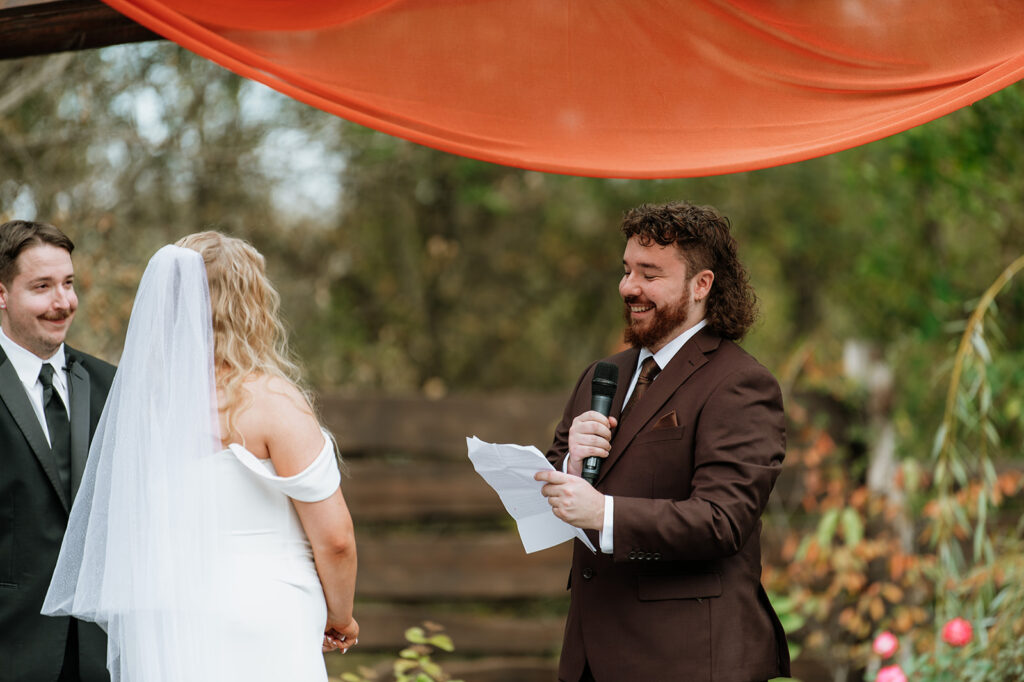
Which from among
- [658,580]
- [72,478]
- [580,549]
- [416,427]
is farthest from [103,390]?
[416,427]

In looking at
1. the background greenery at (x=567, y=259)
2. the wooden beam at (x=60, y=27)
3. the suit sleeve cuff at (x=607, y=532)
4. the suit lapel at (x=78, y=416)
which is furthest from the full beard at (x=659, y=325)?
the background greenery at (x=567, y=259)

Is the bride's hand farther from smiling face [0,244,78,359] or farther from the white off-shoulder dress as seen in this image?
smiling face [0,244,78,359]

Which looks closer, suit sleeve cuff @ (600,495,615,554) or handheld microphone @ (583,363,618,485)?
suit sleeve cuff @ (600,495,615,554)

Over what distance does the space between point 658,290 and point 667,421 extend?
37 cm

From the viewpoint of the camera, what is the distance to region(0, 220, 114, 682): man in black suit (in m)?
2.94

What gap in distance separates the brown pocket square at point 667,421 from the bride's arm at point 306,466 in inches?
34.0

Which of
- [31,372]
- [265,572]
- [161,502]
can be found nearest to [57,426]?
[31,372]

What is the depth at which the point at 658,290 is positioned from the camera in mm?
2871

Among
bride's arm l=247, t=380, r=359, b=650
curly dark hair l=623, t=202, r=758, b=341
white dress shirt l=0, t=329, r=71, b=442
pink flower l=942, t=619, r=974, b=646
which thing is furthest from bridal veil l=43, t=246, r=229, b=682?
pink flower l=942, t=619, r=974, b=646

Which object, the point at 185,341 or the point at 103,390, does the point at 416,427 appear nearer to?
the point at 103,390

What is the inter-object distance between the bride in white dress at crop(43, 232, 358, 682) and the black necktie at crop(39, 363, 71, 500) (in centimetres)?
42

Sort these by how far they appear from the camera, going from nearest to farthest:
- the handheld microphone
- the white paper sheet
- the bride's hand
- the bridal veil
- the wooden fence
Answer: the bridal veil → the white paper sheet → the handheld microphone → the bride's hand → the wooden fence

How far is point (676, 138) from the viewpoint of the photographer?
2812mm

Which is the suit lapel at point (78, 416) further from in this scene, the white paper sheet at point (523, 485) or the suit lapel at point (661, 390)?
the suit lapel at point (661, 390)
